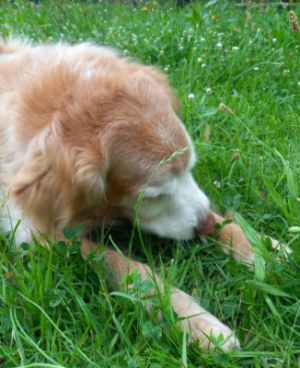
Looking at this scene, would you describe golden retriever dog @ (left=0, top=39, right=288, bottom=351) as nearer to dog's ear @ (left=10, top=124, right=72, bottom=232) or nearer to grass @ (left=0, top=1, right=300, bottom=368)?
dog's ear @ (left=10, top=124, right=72, bottom=232)

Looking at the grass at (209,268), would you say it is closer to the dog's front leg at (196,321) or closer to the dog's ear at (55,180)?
the dog's front leg at (196,321)

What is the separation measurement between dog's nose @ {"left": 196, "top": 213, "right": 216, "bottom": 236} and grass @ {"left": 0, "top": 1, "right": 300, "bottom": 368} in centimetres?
7

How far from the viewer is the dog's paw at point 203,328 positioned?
1.28 m

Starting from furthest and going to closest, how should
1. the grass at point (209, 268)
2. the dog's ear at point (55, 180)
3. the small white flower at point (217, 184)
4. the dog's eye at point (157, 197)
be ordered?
1. the small white flower at point (217, 184)
2. the dog's eye at point (157, 197)
3. the dog's ear at point (55, 180)
4. the grass at point (209, 268)

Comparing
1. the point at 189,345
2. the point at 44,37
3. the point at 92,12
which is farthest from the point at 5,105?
the point at 92,12

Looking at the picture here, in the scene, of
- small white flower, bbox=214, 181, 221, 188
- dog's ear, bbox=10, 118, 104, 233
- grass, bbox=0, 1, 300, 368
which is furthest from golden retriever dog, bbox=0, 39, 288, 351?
small white flower, bbox=214, 181, 221, 188

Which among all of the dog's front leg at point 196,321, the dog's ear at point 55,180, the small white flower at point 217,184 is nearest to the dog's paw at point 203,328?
→ the dog's front leg at point 196,321

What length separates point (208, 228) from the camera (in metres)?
1.83

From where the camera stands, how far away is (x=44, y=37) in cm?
427

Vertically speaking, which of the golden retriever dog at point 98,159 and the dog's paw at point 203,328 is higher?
the golden retriever dog at point 98,159

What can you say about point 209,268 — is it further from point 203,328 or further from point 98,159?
point 98,159

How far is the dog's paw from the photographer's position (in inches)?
50.3

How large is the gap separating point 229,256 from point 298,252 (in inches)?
14.5

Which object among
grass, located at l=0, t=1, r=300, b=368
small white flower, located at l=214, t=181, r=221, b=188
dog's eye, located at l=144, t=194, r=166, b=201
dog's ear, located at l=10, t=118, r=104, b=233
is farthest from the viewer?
small white flower, located at l=214, t=181, r=221, b=188
